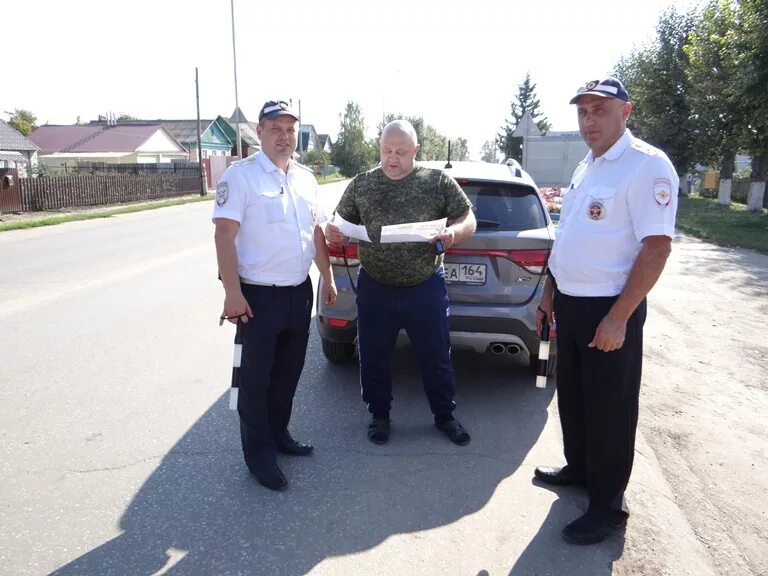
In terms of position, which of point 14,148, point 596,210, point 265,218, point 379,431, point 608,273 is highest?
point 14,148

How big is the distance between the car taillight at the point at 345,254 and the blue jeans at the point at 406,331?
56cm

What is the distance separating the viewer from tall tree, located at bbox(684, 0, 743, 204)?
19422 millimetres

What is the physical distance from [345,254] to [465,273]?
2.73 feet

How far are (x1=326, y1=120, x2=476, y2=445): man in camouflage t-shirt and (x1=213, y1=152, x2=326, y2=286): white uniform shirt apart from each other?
39 centimetres

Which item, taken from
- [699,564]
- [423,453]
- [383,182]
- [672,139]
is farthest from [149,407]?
[672,139]

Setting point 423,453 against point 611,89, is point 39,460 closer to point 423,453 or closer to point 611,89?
point 423,453

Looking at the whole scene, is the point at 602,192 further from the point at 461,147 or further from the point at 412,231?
the point at 461,147

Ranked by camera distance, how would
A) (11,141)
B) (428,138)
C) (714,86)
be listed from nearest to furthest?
(714,86) → (11,141) → (428,138)

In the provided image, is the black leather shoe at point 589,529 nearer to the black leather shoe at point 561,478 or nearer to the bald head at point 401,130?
the black leather shoe at point 561,478

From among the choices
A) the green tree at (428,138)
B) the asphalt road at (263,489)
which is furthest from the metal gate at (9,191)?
the green tree at (428,138)

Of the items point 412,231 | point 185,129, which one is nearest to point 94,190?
point 412,231

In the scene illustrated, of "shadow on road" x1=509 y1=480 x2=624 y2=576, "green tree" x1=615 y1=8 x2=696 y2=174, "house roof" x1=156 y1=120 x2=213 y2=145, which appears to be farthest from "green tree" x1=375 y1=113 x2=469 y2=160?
"shadow on road" x1=509 y1=480 x2=624 y2=576

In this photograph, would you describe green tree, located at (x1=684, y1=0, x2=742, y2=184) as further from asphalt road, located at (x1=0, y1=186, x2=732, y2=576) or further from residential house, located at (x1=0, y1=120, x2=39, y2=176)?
residential house, located at (x1=0, y1=120, x2=39, y2=176)

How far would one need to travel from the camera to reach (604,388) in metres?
2.88
